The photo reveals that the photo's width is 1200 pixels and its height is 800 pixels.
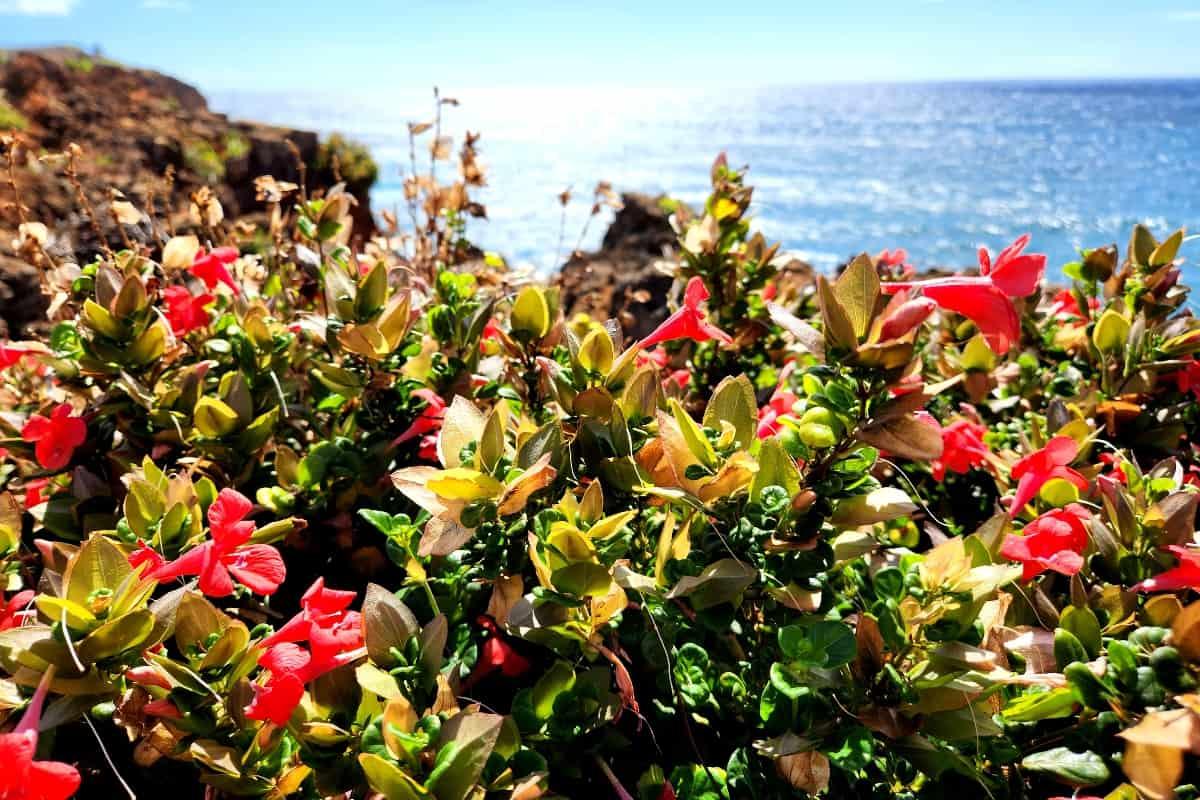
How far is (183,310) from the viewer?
44.5 inches

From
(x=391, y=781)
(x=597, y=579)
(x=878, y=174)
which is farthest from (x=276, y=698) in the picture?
(x=878, y=174)

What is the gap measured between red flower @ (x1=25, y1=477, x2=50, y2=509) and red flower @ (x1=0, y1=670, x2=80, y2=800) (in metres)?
0.69

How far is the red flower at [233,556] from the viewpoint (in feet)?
2.38

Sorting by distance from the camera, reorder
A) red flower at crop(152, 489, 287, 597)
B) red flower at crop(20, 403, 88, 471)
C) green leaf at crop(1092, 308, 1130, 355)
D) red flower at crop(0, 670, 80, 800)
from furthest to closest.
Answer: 1. green leaf at crop(1092, 308, 1130, 355)
2. red flower at crop(20, 403, 88, 471)
3. red flower at crop(152, 489, 287, 597)
4. red flower at crop(0, 670, 80, 800)

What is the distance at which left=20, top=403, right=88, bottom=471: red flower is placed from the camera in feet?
3.32

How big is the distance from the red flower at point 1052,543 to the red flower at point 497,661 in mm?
545

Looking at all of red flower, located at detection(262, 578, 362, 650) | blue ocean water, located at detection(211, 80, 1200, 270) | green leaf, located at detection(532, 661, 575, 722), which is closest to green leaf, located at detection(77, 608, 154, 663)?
red flower, located at detection(262, 578, 362, 650)

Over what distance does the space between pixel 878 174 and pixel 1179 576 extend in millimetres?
23912

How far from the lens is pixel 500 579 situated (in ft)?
2.51

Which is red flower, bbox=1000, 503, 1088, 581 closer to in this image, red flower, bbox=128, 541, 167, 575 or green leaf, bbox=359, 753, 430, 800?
green leaf, bbox=359, 753, 430, 800

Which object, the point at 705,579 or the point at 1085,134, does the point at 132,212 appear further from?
the point at 1085,134

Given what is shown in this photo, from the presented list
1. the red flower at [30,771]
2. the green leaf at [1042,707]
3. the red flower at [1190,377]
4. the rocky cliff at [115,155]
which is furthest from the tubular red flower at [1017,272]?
the rocky cliff at [115,155]

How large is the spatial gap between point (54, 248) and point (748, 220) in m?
1.74

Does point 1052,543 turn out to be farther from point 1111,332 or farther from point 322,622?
point 322,622
